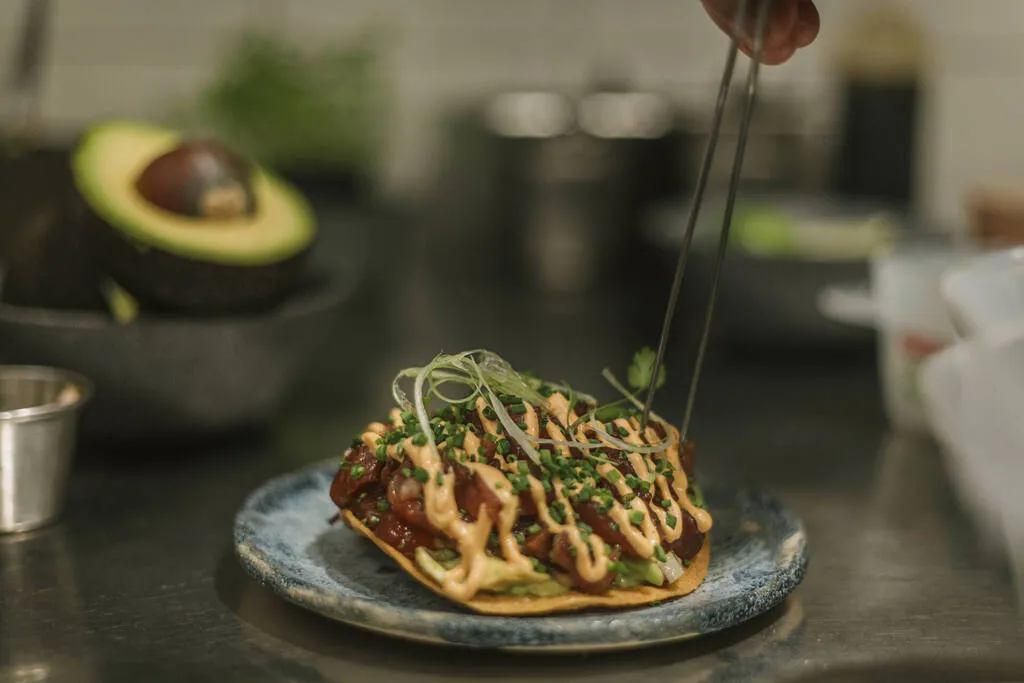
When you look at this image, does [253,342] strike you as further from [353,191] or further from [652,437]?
[353,191]

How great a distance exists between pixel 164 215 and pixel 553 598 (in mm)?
626

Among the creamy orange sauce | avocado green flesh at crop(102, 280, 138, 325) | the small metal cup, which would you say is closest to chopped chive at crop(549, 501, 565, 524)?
the creamy orange sauce

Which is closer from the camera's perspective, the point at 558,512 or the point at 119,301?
the point at 558,512

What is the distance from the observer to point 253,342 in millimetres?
1317

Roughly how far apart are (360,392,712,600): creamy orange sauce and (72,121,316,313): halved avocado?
0.35 meters

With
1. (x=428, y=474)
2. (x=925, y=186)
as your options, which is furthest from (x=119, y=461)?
(x=925, y=186)

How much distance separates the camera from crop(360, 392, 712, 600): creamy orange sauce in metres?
0.89

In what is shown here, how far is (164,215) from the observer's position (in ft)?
4.25

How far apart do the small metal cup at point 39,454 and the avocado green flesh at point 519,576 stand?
1.34 feet

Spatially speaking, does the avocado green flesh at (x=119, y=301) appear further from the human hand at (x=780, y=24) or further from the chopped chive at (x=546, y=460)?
Answer: the human hand at (x=780, y=24)

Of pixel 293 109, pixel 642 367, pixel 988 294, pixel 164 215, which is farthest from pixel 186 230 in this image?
pixel 293 109

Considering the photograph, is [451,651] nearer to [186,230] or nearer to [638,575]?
[638,575]

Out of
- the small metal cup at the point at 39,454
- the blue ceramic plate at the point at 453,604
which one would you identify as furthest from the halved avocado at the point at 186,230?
the blue ceramic plate at the point at 453,604

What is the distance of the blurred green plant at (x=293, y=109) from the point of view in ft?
7.05
